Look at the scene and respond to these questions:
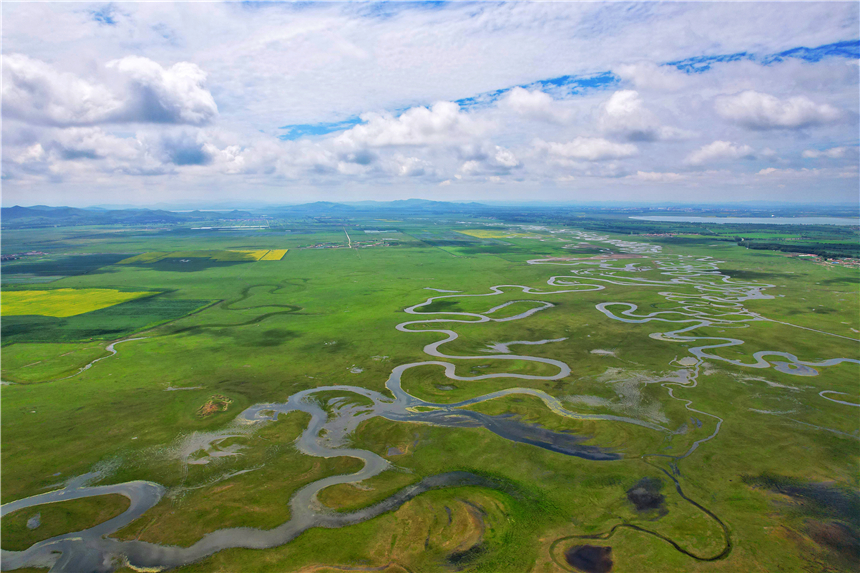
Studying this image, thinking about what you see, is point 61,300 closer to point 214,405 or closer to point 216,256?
point 214,405

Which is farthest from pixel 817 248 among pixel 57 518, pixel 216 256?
pixel 216 256

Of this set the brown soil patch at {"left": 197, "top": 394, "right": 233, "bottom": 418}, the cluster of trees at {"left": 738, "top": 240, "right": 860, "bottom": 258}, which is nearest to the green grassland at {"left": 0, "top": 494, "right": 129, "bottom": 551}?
the brown soil patch at {"left": 197, "top": 394, "right": 233, "bottom": 418}

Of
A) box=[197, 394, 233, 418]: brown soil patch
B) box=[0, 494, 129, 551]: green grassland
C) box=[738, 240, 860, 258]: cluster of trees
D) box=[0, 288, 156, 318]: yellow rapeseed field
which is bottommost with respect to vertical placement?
box=[0, 494, 129, 551]: green grassland

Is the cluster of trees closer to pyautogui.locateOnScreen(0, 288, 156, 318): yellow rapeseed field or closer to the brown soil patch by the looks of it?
the brown soil patch

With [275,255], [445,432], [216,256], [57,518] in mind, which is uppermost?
[275,255]

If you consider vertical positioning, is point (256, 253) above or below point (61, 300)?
above

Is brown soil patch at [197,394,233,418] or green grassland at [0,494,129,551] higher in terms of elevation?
brown soil patch at [197,394,233,418]

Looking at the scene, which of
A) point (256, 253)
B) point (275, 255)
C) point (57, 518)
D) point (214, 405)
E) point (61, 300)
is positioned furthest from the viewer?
point (256, 253)

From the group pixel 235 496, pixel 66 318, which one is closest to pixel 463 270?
pixel 66 318

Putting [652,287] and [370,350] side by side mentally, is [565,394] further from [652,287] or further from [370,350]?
[652,287]
